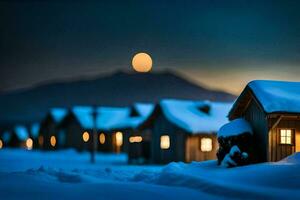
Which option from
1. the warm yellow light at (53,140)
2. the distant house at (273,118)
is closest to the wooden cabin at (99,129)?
the warm yellow light at (53,140)

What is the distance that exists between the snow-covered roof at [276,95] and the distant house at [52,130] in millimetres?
43979

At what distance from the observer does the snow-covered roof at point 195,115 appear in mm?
37469

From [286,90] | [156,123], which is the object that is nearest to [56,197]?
[286,90]

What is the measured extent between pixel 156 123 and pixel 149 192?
80.0ft

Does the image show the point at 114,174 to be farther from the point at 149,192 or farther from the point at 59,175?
the point at 149,192

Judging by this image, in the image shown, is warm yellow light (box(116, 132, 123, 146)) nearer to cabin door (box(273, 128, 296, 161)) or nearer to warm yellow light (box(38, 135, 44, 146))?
warm yellow light (box(38, 135, 44, 146))

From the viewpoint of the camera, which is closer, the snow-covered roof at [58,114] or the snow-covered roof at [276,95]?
the snow-covered roof at [276,95]

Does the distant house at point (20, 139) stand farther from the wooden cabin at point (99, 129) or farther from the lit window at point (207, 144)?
the lit window at point (207, 144)

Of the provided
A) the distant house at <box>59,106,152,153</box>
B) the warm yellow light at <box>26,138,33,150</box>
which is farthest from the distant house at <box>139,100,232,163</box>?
the warm yellow light at <box>26,138,33,150</box>

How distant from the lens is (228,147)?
26.0 metres

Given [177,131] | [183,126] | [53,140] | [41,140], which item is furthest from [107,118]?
[183,126]

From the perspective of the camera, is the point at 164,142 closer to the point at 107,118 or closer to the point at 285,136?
the point at 285,136

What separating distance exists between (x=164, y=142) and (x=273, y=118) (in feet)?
52.3

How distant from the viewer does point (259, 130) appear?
26266 mm
